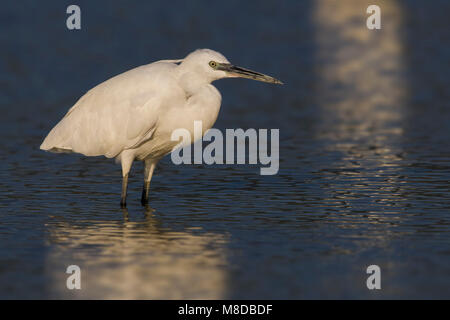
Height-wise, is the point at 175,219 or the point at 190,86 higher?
the point at 190,86

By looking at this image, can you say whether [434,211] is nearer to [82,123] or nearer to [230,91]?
[82,123]

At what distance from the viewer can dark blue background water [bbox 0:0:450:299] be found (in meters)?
9.52

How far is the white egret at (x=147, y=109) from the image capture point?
40.1ft

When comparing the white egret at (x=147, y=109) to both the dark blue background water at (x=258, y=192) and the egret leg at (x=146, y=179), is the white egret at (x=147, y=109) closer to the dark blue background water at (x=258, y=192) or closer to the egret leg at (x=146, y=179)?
the egret leg at (x=146, y=179)

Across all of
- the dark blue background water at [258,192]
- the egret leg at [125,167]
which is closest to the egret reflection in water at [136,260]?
the dark blue background water at [258,192]

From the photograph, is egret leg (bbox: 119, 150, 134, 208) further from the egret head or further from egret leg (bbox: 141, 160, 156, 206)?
the egret head

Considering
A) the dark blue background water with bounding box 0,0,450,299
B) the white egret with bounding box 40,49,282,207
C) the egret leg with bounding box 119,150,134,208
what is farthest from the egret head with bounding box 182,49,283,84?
the dark blue background water with bounding box 0,0,450,299

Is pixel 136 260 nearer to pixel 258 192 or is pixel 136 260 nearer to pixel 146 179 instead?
pixel 146 179

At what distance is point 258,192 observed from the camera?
1379cm

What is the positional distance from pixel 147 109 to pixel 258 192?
7.19ft

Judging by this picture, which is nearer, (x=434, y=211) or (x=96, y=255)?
(x=96, y=255)

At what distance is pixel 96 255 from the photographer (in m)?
10.3
